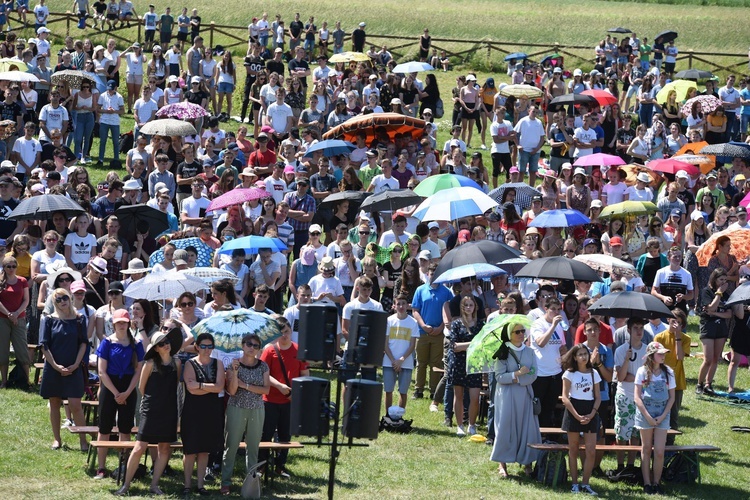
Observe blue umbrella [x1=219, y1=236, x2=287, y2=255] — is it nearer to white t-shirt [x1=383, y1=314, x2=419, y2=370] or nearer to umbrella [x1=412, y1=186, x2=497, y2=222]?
white t-shirt [x1=383, y1=314, x2=419, y2=370]

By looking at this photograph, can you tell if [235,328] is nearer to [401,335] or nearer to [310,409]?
[310,409]

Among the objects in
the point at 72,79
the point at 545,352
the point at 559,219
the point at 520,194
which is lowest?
the point at 545,352

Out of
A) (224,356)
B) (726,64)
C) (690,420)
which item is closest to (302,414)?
(224,356)

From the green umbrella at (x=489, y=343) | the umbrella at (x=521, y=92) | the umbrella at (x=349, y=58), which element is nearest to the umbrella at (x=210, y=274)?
the green umbrella at (x=489, y=343)

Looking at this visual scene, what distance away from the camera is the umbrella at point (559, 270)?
49.0ft

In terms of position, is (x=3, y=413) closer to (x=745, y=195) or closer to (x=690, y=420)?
(x=690, y=420)

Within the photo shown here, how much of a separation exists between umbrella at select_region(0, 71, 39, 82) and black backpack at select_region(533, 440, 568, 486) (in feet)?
47.4

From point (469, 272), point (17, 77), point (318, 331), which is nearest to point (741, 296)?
point (469, 272)

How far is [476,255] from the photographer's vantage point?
1566 centimetres

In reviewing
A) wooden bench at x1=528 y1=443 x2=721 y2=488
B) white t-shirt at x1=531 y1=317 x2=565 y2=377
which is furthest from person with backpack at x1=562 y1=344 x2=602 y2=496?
white t-shirt at x1=531 y1=317 x2=565 y2=377

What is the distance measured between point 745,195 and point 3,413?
42.7ft

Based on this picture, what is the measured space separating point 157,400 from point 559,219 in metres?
8.26

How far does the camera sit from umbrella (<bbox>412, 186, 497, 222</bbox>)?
18016 mm

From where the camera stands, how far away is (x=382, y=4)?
55125 mm
